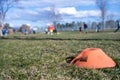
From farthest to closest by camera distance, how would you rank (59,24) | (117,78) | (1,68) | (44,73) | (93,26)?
(59,24) → (93,26) → (1,68) → (44,73) → (117,78)

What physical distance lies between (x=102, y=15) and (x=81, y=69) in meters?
79.1

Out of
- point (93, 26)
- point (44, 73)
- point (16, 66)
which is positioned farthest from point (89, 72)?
point (93, 26)

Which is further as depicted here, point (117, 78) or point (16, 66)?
point (16, 66)

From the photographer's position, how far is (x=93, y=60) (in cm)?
723

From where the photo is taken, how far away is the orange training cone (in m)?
7.09

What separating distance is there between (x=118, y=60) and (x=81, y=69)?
1.72 m

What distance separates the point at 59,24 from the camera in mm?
107688

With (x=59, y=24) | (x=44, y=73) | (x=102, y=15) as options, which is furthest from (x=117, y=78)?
(x=59, y=24)

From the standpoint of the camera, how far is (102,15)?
8456cm

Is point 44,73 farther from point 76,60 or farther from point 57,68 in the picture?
point 76,60

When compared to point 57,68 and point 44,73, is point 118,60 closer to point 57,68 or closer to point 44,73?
point 57,68

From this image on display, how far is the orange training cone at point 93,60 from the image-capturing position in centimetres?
709

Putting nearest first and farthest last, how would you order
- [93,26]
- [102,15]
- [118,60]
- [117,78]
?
[117,78], [118,60], [102,15], [93,26]

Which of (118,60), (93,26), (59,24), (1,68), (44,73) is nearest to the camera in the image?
(44,73)
